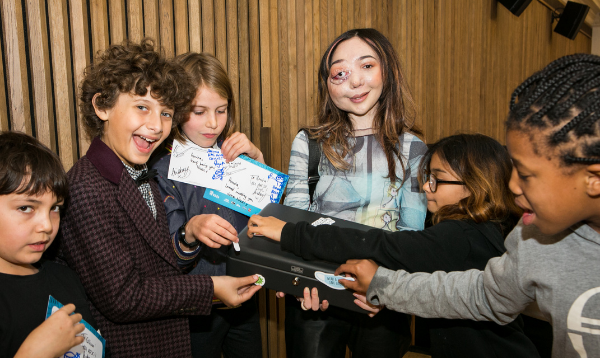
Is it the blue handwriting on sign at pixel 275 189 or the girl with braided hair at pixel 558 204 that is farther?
the blue handwriting on sign at pixel 275 189

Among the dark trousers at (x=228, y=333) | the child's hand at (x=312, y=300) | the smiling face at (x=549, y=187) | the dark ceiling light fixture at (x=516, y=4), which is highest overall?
the dark ceiling light fixture at (x=516, y=4)

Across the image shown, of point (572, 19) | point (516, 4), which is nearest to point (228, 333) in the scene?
point (516, 4)

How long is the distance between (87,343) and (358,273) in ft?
2.77

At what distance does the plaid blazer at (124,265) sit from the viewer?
1256mm

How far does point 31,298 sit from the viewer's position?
3.83 ft

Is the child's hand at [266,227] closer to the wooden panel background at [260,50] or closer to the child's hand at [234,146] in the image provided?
the child's hand at [234,146]

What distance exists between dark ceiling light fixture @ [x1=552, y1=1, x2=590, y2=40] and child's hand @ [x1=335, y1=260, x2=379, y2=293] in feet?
24.4

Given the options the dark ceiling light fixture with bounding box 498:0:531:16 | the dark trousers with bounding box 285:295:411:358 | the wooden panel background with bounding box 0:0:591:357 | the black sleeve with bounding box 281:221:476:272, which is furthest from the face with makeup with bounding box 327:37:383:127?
the dark ceiling light fixture with bounding box 498:0:531:16

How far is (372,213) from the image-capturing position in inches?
68.7

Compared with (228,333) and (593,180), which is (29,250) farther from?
(593,180)

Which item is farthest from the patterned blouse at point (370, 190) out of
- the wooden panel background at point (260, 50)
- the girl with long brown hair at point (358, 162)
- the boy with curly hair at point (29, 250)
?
the boy with curly hair at point (29, 250)

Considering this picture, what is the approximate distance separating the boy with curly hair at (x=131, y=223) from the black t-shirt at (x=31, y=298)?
42 millimetres

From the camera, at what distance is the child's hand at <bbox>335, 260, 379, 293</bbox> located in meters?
1.38

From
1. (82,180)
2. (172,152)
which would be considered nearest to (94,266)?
(82,180)
